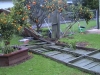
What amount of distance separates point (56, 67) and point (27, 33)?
197 inches

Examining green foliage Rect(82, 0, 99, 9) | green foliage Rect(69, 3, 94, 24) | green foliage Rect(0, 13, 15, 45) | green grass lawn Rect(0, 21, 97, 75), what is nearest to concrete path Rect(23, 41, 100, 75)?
green grass lawn Rect(0, 21, 97, 75)

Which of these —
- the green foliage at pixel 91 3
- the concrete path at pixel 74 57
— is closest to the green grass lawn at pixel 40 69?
the concrete path at pixel 74 57

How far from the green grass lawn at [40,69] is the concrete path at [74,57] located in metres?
0.25

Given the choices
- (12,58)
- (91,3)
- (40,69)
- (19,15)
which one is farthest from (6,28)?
(91,3)

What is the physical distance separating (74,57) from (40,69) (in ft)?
5.47

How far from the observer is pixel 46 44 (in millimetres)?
9016

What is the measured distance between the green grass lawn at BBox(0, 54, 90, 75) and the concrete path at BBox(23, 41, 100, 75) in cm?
25

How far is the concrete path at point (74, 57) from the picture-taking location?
5848 millimetres

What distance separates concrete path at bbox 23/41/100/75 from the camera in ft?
19.2

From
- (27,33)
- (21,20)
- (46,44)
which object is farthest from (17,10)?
(27,33)

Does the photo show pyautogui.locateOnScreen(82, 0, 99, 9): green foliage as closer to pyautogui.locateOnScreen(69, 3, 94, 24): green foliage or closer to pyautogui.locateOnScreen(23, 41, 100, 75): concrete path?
pyautogui.locateOnScreen(69, 3, 94, 24): green foliage

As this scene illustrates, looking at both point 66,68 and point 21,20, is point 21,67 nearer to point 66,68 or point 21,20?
point 66,68

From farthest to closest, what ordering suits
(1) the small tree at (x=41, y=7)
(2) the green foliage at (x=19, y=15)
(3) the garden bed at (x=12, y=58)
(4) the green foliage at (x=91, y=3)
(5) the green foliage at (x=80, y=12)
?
(4) the green foliage at (x=91, y=3)
(5) the green foliage at (x=80, y=12)
(1) the small tree at (x=41, y=7)
(2) the green foliage at (x=19, y=15)
(3) the garden bed at (x=12, y=58)

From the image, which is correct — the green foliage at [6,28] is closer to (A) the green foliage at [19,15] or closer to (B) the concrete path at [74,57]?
(A) the green foliage at [19,15]
